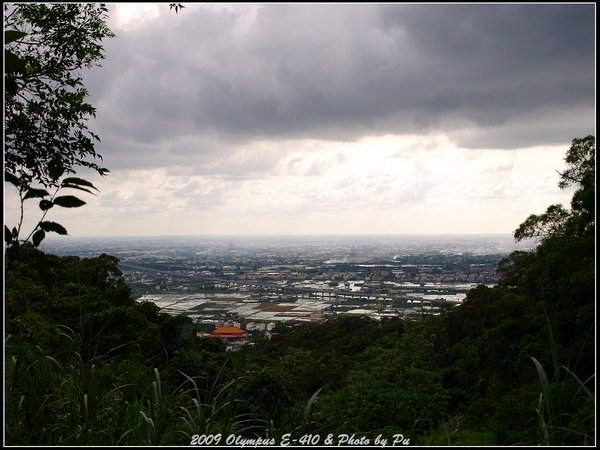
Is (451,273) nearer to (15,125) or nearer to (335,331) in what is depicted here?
(335,331)

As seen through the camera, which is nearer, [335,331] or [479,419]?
[479,419]

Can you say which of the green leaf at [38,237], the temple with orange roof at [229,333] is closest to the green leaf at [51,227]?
the green leaf at [38,237]

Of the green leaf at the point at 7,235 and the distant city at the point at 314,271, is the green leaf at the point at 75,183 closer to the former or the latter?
the green leaf at the point at 7,235

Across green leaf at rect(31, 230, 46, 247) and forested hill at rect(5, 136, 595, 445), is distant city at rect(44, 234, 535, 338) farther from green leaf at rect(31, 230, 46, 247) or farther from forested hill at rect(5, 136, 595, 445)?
green leaf at rect(31, 230, 46, 247)

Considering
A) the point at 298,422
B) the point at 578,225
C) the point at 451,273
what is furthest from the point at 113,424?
the point at 451,273

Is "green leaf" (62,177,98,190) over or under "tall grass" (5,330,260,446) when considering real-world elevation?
over

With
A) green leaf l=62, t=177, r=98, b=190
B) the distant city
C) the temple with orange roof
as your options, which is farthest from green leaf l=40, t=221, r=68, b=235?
the temple with orange roof

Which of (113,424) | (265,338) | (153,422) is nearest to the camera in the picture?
(153,422)
